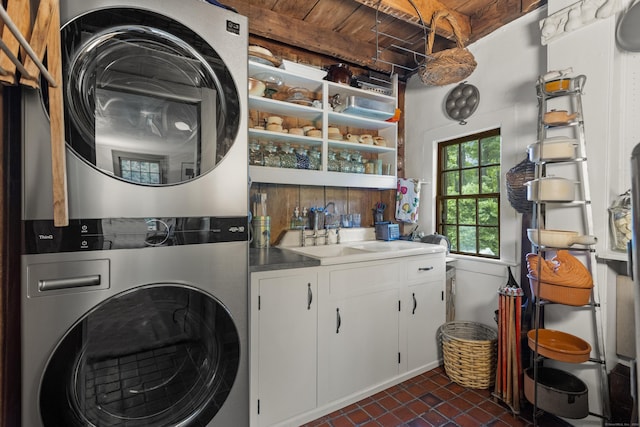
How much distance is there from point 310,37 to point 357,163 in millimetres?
1090

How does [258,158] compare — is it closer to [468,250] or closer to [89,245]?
[89,245]

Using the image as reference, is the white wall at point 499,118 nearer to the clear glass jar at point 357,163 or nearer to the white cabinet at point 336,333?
the white cabinet at point 336,333

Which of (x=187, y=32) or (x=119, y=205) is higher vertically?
(x=187, y=32)

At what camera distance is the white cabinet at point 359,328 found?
1794 millimetres

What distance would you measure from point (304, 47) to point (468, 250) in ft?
7.26

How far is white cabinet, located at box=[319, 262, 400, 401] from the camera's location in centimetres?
179

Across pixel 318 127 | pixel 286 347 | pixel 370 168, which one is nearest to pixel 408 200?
pixel 370 168

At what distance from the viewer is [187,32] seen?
3.52 ft

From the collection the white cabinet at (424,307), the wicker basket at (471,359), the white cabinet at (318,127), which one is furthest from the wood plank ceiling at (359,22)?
the wicker basket at (471,359)

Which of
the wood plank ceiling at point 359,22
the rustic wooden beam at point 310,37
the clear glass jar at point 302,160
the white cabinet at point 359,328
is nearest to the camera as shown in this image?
the white cabinet at point 359,328

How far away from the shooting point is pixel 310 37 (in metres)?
2.40

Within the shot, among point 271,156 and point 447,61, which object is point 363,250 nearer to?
point 271,156

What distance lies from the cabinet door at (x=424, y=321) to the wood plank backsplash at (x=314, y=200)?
86 cm

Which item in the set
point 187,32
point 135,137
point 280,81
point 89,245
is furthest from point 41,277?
point 280,81
